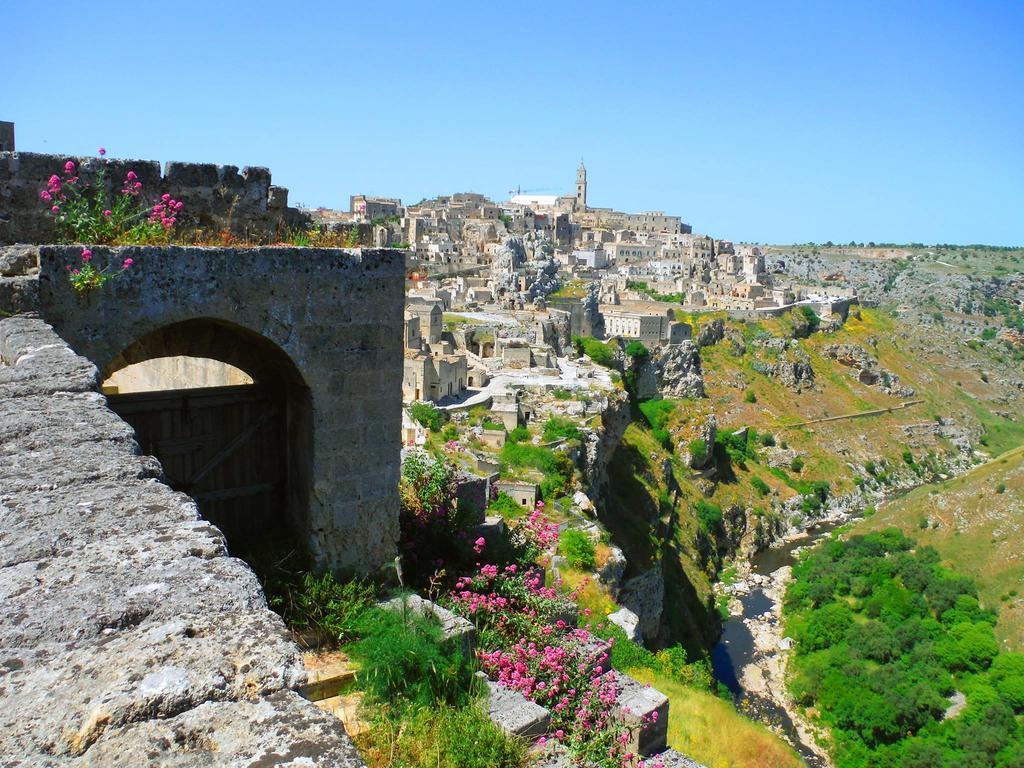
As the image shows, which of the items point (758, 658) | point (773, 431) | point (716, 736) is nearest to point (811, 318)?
point (773, 431)

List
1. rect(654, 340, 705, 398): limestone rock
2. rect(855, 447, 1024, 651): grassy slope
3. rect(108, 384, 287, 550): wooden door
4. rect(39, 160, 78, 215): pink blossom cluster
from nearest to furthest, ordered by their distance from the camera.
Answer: rect(39, 160, 78, 215): pink blossom cluster, rect(108, 384, 287, 550): wooden door, rect(855, 447, 1024, 651): grassy slope, rect(654, 340, 705, 398): limestone rock

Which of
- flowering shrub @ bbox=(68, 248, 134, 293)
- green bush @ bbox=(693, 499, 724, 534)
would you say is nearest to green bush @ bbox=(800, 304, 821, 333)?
green bush @ bbox=(693, 499, 724, 534)

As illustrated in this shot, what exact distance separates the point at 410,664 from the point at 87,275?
2.87 metres

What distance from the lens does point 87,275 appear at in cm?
466

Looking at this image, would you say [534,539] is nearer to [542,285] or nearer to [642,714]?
[642,714]

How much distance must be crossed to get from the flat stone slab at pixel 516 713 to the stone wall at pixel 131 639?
2.64 m

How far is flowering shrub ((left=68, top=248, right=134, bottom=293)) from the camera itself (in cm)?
463

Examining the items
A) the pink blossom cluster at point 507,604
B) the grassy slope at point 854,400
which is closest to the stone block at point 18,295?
the pink blossom cluster at point 507,604

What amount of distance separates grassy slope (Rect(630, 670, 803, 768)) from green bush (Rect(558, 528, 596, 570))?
805cm

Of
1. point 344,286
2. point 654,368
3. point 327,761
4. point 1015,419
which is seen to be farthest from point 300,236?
point 1015,419

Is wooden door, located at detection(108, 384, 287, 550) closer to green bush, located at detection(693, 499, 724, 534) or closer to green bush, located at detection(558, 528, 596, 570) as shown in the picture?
green bush, located at detection(558, 528, 596, 570)

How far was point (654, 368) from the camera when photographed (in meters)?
57.0

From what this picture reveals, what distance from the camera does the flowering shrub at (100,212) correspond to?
4992 millimetres

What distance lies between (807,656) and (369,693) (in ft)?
108
